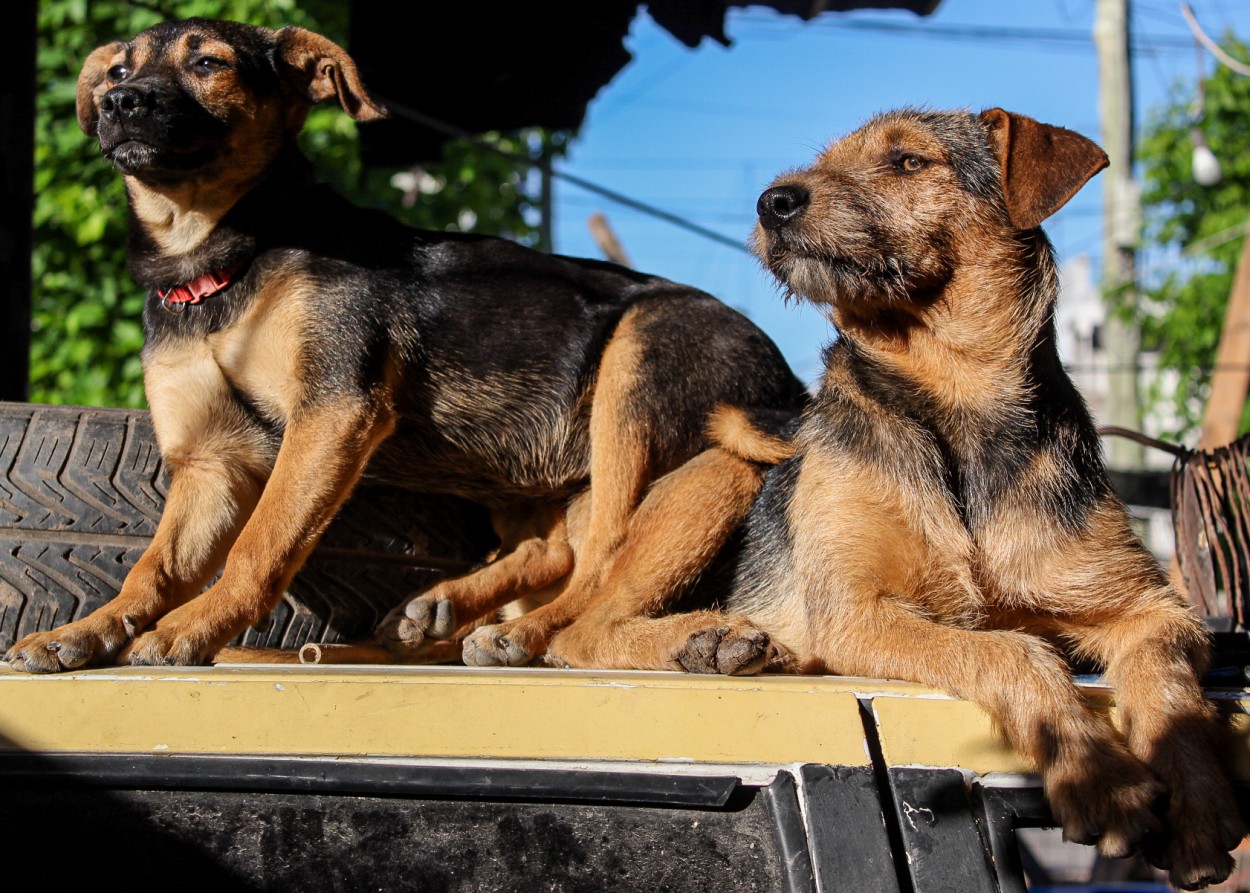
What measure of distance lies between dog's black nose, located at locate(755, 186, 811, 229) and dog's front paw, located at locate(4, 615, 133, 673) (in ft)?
7.31

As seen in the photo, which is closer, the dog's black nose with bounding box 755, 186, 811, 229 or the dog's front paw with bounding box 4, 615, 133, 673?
the dog's front paw with bounding box 4, 615, 133, 673

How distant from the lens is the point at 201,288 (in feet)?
14.0

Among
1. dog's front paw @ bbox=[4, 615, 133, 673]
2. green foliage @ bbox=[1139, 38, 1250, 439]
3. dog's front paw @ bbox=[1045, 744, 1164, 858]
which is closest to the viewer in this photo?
dog's front paw @ bbox=[1045, 744, 1164, 858]

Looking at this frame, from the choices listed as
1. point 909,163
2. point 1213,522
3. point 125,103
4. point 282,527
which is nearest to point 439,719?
point 282,527

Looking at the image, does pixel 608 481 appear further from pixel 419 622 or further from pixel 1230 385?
pixel 1230 385

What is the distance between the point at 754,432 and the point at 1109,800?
2.12 meters

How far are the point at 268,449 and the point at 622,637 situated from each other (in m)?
1.56

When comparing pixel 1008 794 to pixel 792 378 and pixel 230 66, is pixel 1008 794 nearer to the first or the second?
pixel 792 378

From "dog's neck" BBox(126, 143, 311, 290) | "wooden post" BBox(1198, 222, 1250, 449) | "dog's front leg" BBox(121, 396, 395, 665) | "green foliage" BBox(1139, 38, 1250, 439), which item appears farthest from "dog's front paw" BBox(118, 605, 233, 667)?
"green foliage" BBox(1139, 38, 1250, 439)

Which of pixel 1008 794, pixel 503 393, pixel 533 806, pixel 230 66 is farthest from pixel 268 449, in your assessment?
pixel 1008 794

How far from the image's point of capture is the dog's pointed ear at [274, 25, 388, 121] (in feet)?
14.6

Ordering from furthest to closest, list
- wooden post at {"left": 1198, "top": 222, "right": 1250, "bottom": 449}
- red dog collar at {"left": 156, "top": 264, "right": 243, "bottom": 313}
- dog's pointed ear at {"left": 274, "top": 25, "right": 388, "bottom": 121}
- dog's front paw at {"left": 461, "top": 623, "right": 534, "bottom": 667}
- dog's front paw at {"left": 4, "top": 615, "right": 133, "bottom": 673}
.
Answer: wooden post at {"left": 1198, "top": 222, "right": 1250, "bottom": 449}
dog's pointed ear at {"left": 274, "top": 25, "right": 388, "bottom": 121}
red dog collar at {"left": 156, "top": 264, "right": 243, "bottom": 313}
dog's front paw at {"left": 461, "top": 623, "right": 534, "bottom": 667}
dog's front paw at {"left": 4, "top": 615, "right": 133, "bottom": 673}

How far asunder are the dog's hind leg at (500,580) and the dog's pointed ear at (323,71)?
1652 mm

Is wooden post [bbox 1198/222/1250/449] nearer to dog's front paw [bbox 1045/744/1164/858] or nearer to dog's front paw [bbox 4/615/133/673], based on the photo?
dog's front paw [bbox 1045/744/1164/858]
